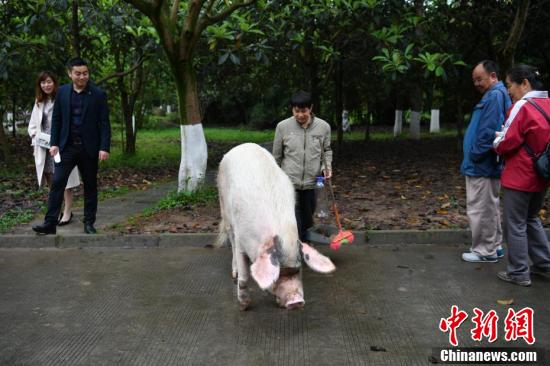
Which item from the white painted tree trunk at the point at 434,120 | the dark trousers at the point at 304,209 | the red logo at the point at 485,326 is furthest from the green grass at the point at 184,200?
the white painted tree trunk at the point at 434,120

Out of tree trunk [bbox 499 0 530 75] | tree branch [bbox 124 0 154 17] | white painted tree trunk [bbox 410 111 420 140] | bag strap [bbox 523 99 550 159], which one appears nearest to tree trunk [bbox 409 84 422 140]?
white painted tree trunk [bbox 410 111 420 140]

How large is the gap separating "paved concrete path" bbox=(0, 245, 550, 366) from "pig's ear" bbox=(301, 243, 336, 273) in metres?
0.49

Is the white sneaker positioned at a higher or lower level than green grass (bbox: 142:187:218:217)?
lower

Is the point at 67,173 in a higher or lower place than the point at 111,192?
higher

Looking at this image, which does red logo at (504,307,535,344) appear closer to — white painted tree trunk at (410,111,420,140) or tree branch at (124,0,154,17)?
tree branch at (124,0,154,17)

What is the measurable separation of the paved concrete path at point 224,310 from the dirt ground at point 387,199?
98cm

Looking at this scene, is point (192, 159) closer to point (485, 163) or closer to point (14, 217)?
point (14, 217)

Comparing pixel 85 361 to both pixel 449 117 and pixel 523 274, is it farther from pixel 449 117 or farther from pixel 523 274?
pixel 449 117

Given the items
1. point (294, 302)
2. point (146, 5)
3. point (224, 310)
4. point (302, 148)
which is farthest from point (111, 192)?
point (294, 302)

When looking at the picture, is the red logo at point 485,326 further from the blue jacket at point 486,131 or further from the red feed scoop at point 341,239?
the blue jacket at point 486,131

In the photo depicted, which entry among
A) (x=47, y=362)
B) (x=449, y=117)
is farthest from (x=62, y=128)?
(x=449, y=117)

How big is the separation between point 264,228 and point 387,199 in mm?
5311

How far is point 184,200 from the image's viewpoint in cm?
870

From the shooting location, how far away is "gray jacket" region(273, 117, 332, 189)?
574 centimetres
